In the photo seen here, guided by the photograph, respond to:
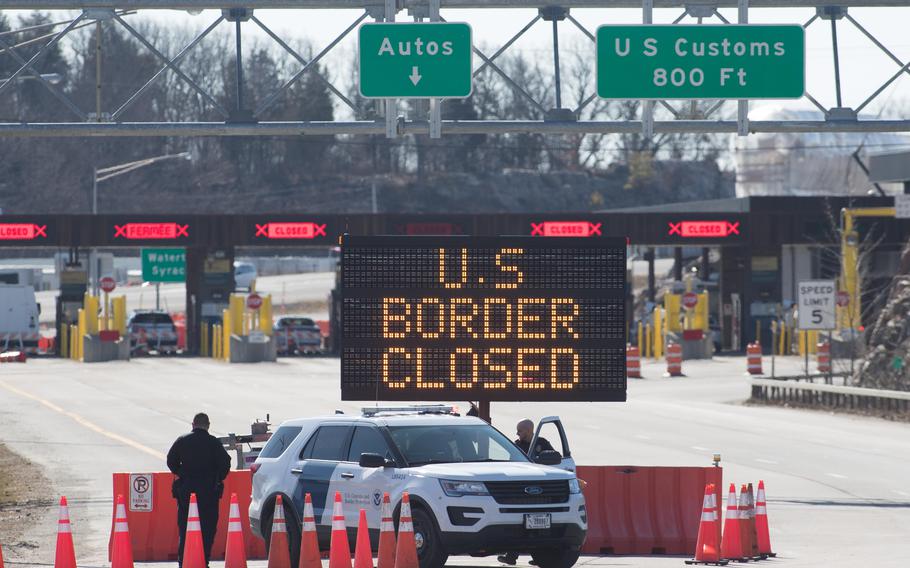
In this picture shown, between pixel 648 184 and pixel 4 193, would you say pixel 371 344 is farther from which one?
pixel 648 184

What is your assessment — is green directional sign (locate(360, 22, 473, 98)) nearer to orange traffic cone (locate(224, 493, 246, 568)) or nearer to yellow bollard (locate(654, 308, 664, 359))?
orange traffic cone (locate(224, 493, 246, 568))

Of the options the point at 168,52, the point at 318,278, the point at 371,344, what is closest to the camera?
the point at 371,344

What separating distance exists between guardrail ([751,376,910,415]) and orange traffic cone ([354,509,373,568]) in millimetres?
24321

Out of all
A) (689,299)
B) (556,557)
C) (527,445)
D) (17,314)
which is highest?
(689,299)

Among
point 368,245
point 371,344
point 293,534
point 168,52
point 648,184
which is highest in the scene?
point 168,52

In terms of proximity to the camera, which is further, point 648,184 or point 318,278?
point 648,184

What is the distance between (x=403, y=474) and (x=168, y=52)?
465ft

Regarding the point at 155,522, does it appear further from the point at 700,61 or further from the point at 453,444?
the point at 700,61

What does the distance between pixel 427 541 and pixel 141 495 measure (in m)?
4.02

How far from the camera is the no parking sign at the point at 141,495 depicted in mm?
17266

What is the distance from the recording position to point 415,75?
23516 millimetres

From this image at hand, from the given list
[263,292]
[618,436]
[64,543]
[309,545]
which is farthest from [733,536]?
[263,292]

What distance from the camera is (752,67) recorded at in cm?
2375

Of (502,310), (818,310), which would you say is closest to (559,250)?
(502,310)
